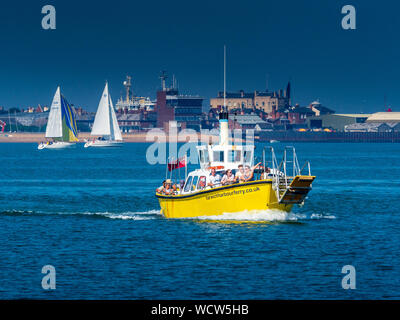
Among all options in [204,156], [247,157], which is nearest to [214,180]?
[204,156]

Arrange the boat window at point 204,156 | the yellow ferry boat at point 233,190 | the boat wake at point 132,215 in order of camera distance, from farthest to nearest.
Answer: the boat wake at point 132,215 < the boat window at point 204,156 < the yellow ferry boat at point 233,190

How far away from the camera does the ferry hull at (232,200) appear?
43906 millimetres

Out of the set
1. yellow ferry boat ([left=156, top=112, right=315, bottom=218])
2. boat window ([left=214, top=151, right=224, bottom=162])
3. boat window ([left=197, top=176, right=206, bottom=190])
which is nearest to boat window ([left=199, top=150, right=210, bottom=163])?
yellow ferry boat ([left=156, top=112, right=315, bottom=218])

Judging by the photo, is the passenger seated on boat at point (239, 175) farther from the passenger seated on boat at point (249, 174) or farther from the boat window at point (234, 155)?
the boat window at point (234, 155)

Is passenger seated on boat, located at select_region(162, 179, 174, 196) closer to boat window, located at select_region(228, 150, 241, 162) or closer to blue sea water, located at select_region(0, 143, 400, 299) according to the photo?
blue sea water, located at select_region(0, 143, 400, 299)

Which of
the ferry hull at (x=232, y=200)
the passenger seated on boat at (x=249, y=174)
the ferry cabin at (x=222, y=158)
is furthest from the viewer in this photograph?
the ferry cabin at (x=222, y=158)

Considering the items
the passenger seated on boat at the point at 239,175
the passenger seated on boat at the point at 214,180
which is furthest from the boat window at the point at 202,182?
the passenger seated on boat at the point at 239,175

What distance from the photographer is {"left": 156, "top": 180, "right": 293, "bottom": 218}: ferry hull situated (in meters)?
43.9

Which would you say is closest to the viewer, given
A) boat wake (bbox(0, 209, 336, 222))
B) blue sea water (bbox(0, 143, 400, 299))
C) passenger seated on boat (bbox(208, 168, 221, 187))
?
blue sea water (bbox(0, 143, 400, 299))

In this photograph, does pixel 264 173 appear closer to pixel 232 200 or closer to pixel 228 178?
pixel 228 178

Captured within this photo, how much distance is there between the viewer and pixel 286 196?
144 feet

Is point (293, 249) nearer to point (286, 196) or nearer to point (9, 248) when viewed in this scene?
point (286, 196)

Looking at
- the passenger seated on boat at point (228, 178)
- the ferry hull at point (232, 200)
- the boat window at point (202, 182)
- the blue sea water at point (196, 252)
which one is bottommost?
the blue sea water at point (196, 252)
